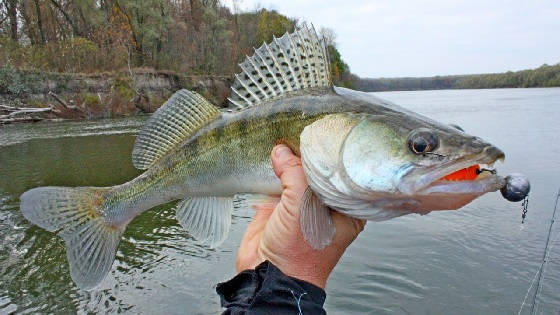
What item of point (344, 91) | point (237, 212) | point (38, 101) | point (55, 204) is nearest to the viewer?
point (344, 91)

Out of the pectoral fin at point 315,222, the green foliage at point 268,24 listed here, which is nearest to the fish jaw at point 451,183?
the pectoral fin at point 315,222

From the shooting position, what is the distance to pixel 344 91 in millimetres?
2455

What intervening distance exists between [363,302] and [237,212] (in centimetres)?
387

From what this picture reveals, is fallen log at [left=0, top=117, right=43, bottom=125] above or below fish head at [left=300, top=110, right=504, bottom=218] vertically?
below

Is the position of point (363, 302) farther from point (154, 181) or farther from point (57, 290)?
point (57, 290)

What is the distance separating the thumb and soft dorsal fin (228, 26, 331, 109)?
1.42 feet

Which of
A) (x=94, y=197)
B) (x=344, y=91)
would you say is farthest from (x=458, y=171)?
(x=94, y=197)

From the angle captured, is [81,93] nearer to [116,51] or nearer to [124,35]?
[116,51]

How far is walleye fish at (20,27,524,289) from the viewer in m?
1.87

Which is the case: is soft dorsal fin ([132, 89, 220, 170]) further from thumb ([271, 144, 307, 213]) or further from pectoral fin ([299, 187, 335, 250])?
pectoral fin ([299, 187, 335, 250])

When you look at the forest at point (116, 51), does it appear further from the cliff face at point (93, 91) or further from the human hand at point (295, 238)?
the human hand at point (295, 238)

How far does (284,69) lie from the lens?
269 centimetres

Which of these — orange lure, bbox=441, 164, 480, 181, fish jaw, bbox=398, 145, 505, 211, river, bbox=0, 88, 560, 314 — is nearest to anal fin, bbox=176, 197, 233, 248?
fish jaw, bbox=398, 145, 505, 211

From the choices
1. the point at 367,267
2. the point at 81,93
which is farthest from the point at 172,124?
the point at 81,93
